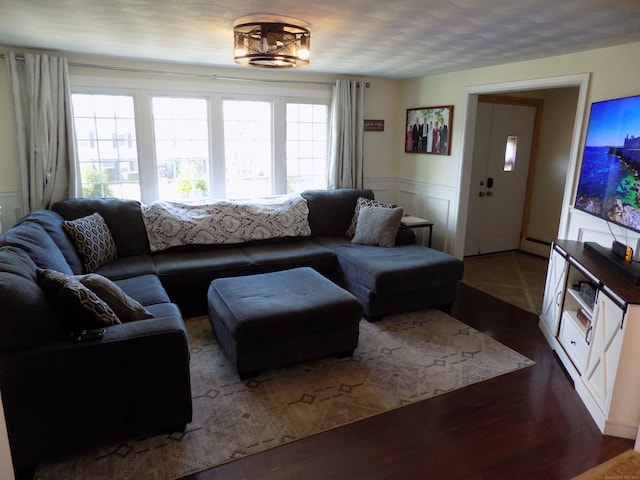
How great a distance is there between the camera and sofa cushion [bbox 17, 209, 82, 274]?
3.07m

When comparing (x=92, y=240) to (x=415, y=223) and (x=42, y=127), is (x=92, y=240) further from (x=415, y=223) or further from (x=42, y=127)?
(x=415, y=223)

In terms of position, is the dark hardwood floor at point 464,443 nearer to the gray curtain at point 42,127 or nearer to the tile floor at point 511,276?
the tile floor at point 511,276

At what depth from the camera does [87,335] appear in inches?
77.0

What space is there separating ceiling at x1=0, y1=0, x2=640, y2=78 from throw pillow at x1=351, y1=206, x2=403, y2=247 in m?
1.44

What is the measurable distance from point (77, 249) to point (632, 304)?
3.66 m

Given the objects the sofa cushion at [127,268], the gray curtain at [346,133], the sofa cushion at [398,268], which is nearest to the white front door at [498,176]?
the gray curtain at [346,133]

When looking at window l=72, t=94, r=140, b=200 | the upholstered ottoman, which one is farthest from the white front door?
window l=72, t=94, r=140, b=200

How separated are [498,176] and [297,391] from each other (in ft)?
13.6

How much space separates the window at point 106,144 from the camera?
4004 mm

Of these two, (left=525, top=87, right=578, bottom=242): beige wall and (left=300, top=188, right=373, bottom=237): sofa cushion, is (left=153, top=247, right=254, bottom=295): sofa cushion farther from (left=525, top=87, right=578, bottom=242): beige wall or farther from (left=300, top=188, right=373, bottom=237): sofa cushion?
(left=525, top=87, right=578, bottom=242): beige wall

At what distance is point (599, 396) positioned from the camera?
2.35 meters

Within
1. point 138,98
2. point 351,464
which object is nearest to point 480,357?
point 351,464

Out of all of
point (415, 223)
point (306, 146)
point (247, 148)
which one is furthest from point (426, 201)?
point (247, 148)

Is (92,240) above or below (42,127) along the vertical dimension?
below
